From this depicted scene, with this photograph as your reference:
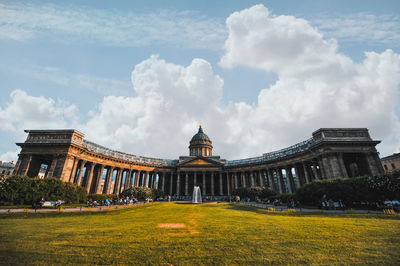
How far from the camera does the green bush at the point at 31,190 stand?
2447cm

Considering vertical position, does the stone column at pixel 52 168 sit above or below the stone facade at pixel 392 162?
below

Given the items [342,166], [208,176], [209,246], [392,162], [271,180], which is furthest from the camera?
[208,176]

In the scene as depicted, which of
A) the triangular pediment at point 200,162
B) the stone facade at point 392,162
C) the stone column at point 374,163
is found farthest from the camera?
the triangular pediment at point 200,162

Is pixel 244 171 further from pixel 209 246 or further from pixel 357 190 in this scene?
pixel 209 246

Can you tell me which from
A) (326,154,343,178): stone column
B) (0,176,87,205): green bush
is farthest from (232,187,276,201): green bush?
(0,176,87,205): green bush

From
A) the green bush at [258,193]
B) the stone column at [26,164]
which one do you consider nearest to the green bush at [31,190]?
the stone column at [26,164]

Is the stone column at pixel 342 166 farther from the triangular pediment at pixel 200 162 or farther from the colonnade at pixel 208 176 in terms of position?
the triangular pediment at pixel 200 162

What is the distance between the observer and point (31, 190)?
25922 mm

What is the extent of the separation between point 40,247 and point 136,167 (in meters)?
53.5

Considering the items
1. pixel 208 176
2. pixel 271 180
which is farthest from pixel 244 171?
pixel 208 176

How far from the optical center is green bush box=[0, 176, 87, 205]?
24.5m

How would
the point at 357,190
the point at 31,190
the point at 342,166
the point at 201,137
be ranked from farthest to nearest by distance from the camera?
the point at 201,137, the point at 342,166, the point at 31,190, the point at 357,190

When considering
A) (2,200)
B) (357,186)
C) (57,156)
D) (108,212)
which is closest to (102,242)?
(108,212)

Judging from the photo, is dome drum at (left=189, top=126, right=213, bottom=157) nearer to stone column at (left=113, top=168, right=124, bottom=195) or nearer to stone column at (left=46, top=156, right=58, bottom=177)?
stone column at (left=113, top=168, right=124, bottom=195)
